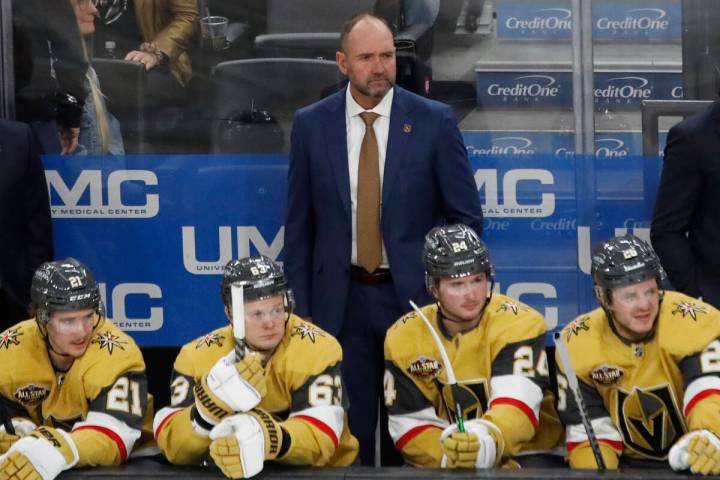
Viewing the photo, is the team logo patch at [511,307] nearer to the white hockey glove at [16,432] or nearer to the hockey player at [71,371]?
the hockey player at [71,371]

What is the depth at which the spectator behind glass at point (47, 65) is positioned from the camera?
629cm

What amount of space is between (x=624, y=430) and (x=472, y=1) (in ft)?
6.51

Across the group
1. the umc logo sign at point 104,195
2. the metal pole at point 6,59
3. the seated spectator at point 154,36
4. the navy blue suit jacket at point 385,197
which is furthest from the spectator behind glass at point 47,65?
the navy blue suit jacket at point 385,197

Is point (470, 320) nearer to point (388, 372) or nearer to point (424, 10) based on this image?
point (388, 372)

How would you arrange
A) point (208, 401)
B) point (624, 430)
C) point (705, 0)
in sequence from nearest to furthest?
point (208, 401) < point (624, 430) < point (705, 0)

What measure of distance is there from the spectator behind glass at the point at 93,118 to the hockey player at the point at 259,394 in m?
1.58

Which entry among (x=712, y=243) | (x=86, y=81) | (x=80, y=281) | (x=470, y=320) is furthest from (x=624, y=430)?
(x=86, y=81)

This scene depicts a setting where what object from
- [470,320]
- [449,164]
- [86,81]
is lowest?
[470,320]

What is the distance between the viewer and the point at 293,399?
189 inches

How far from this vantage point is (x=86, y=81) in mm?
6301

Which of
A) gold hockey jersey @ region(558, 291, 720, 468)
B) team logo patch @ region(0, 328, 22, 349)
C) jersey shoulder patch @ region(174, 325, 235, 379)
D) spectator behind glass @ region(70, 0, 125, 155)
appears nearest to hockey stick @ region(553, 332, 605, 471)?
gold hockey jersey @ region(558, 291, 720, 468)

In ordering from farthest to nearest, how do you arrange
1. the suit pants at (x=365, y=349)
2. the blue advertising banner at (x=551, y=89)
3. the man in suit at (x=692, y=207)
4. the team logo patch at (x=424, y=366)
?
the blue advertising banner at (x=551, y=89), the suit pants at (x=365, y=349), the man in suit at (x=692, y=207), the team logo patch at (x=424, y=366)

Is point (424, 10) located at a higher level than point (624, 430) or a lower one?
higher

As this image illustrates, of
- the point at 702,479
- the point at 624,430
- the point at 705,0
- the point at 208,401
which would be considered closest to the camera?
the point at 702,479
